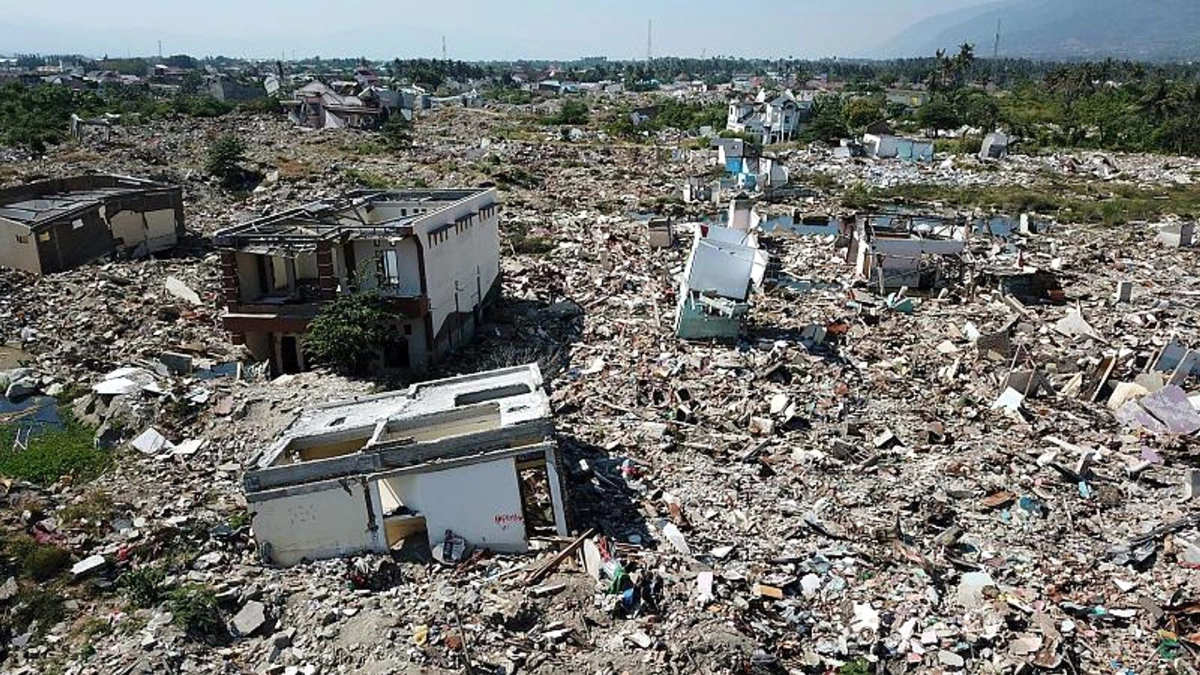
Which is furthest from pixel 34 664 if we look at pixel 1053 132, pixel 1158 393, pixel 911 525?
pixel 1053 132

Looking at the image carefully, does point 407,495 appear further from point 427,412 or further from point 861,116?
point 861,116

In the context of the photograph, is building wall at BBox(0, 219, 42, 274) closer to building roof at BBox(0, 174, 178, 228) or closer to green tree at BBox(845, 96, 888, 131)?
building roof at BBox(0, 174, 178, 228)

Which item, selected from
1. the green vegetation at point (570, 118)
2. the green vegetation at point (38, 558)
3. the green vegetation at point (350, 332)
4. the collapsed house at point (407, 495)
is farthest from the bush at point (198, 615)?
the green vegetation at point (570, 118)

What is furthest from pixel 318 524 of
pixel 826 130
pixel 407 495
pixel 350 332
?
pixel 826 130

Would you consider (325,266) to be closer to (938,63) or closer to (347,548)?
(347,548)

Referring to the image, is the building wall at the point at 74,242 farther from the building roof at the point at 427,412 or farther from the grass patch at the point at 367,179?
the building roof at the point at 427,412

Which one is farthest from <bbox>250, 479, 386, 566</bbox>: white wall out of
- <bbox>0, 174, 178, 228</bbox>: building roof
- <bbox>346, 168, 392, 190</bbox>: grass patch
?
<bbox>346, 168, 392, 190</bbox>: grass patch
